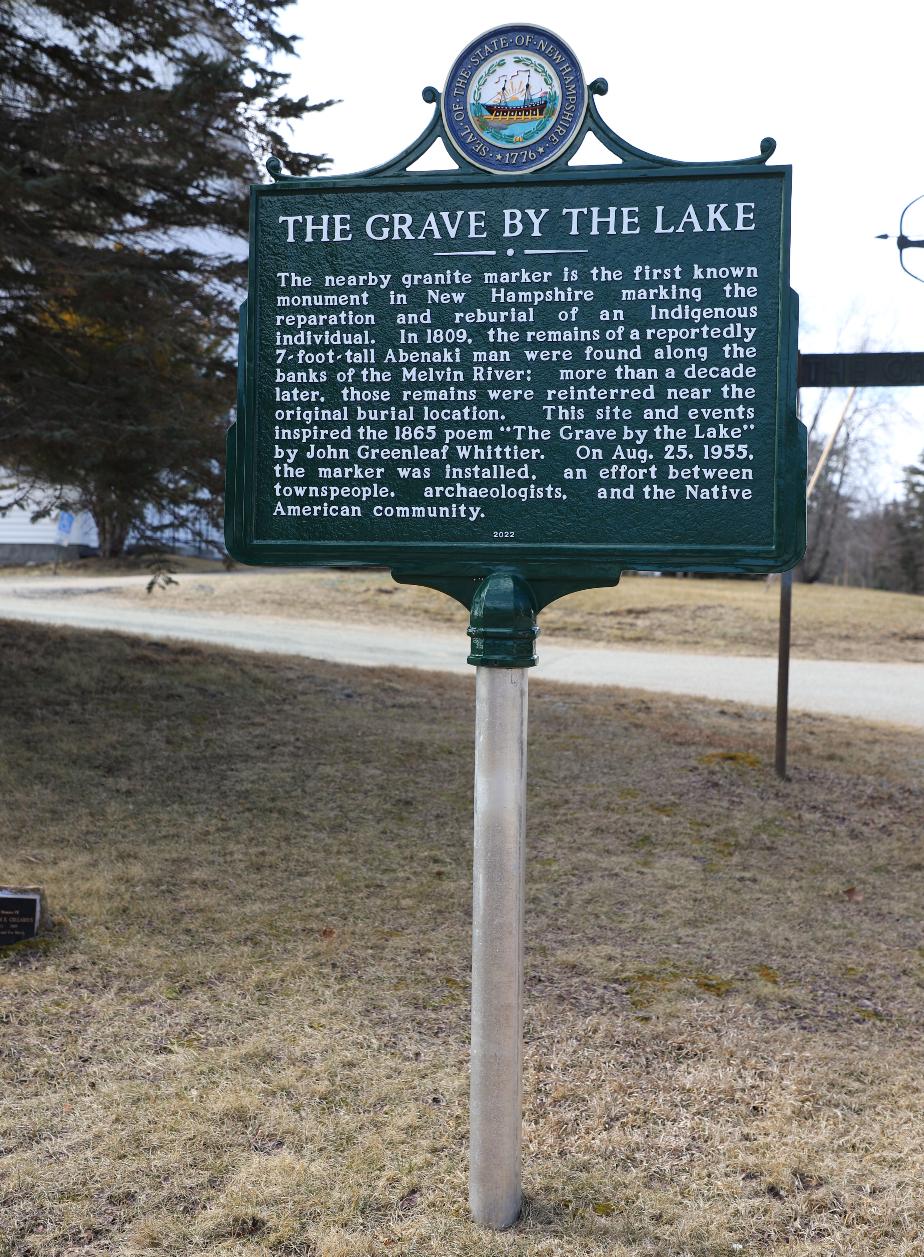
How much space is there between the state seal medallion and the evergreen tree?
436 centimetres

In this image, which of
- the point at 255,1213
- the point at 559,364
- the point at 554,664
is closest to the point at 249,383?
the point at 559,364

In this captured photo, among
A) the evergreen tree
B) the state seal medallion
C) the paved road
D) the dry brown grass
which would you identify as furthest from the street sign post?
the dry brown grass

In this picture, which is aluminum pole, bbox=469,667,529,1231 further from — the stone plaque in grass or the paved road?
the paved road

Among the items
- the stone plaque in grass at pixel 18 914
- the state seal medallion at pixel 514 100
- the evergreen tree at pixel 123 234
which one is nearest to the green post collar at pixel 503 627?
the state seal medallion at pixel 514 100

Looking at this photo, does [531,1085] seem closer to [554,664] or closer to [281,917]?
[281,917]

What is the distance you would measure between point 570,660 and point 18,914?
1087 centimetres

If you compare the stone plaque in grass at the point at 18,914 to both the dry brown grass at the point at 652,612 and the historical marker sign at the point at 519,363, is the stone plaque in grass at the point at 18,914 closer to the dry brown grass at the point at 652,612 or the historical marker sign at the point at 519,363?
the historical marker sign at the point at 519,363

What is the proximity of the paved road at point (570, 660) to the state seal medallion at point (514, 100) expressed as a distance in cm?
892

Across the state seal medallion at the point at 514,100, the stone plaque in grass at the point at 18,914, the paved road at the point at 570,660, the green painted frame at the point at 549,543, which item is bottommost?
the stone plaque in grass at the point at 18,914

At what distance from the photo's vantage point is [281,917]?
4.86 m

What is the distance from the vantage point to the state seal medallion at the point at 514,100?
2.74 m

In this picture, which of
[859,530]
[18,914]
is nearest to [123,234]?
[18,914]

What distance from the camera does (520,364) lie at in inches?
115

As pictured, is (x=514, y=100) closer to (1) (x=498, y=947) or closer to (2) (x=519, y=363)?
(2) (x=519, y=363)
